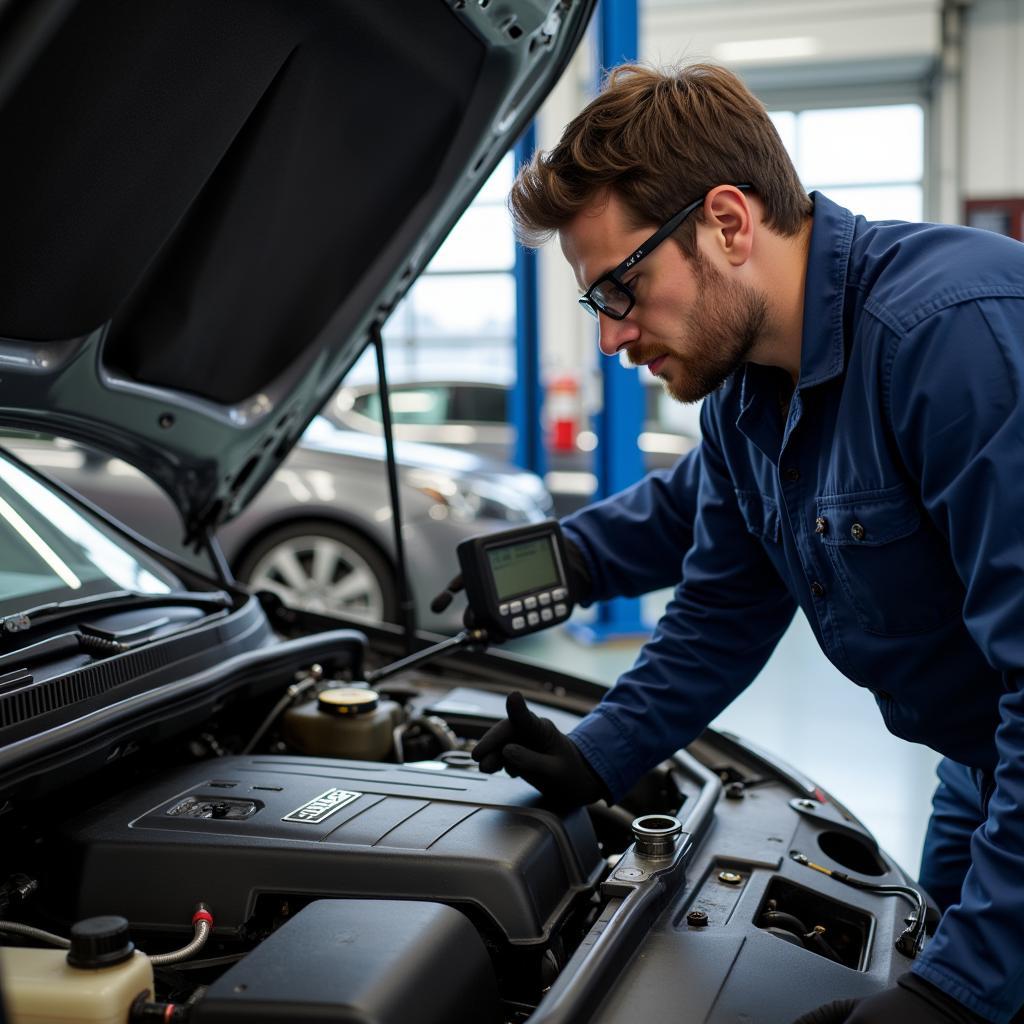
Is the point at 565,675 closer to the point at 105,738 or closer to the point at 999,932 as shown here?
the point at 105,738

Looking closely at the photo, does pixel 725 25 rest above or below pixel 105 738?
above

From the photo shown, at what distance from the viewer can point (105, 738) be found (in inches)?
55.5

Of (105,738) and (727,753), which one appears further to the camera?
(727,753)

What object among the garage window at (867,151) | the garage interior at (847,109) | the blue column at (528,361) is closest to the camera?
the blue column at (528,361)

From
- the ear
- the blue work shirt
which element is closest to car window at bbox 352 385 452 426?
the blue work shirt

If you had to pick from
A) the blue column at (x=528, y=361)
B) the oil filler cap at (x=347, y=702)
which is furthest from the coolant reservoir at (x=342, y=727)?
the blue column at (x=528, y=361)

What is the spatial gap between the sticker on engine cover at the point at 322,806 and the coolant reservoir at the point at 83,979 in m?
0.33

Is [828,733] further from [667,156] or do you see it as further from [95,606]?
[667,156]

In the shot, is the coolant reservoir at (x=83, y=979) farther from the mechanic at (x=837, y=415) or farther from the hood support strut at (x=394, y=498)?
the hood support strut at (x=394, y=498)

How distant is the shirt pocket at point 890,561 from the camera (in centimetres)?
130

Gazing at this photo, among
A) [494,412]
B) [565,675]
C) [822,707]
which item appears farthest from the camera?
[494,412]

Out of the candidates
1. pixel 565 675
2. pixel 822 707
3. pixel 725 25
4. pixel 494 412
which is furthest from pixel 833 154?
pixel 565 675

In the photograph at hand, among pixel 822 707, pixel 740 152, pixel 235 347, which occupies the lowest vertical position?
pixel 822 707

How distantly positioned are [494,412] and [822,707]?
4956 millimetres
